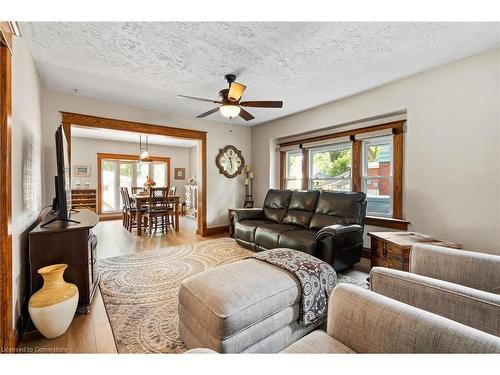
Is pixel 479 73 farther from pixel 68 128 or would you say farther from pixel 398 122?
pixel 68 128

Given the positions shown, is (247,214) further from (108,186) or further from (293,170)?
(108,186)

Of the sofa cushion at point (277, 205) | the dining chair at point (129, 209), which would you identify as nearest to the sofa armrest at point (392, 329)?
the sofa cushion at point (277, 205)

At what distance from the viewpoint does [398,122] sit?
3.11 meters

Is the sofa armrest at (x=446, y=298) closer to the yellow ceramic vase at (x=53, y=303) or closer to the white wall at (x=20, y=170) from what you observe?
the yellow ceramic vase at (x=53, y=303)

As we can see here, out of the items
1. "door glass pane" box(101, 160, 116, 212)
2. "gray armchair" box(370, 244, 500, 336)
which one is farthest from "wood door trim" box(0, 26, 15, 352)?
"door glass pane" box(101, 160, 116, 212)

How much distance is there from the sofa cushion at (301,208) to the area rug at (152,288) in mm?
909

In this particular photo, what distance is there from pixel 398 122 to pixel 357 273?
2.18 meters

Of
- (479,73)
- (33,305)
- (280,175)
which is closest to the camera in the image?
(33,305)

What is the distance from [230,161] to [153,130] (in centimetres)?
178

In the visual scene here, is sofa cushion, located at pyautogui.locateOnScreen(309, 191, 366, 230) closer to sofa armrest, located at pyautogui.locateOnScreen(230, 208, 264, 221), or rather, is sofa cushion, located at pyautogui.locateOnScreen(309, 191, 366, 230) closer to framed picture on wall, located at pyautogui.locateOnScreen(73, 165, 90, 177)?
sofa armrest, located at pyautogui.locateOnScreen(230, 208, 264, 221)

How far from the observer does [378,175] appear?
347 cm

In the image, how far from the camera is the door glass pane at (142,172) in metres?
7.76
